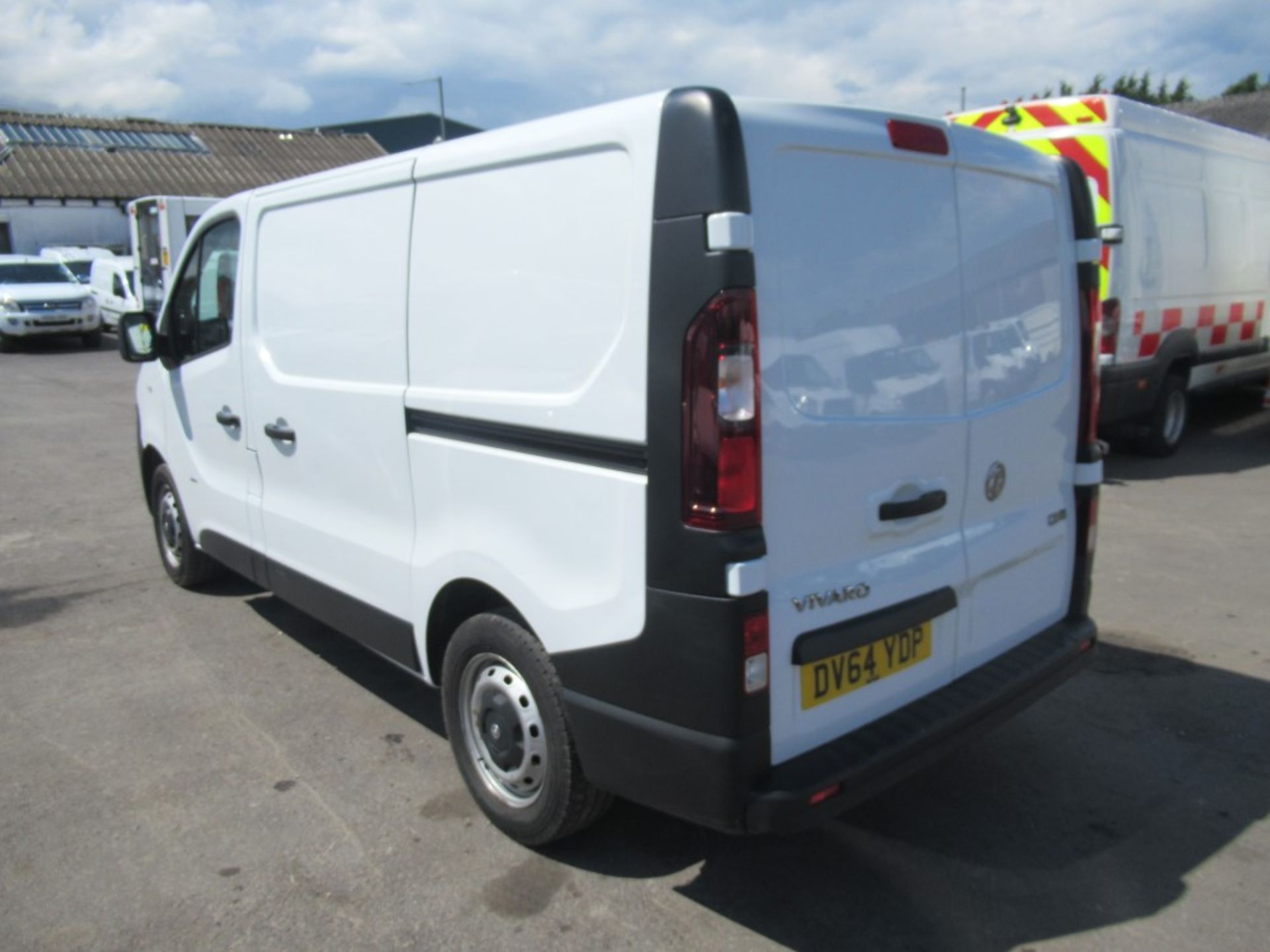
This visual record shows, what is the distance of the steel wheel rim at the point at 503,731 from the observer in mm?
3152

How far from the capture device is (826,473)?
8.76ft

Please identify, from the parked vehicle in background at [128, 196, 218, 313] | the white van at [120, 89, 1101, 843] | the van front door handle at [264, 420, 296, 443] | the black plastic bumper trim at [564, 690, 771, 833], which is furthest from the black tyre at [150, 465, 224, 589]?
the parked vehicle in background at [128, 196, 218, 313]

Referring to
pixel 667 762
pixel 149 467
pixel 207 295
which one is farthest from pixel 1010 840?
pixel 149 467

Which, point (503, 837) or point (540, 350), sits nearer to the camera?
point (540, 350)

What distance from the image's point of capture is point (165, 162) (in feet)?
117

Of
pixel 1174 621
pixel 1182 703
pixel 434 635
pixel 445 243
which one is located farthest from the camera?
pixel 1174 621

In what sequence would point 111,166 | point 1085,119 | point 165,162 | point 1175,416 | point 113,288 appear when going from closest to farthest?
point 1085,119 < point 1175,416 < point 113,288 < point 111,166 < point 165,162

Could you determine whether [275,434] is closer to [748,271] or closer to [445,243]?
[445,243]

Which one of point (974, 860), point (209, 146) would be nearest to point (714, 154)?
point (974, 860)

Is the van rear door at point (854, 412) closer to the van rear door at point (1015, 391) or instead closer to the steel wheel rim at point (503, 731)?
the van rear door at point (1015, 391)

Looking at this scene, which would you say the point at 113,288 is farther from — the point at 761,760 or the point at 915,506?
the point at 761,760

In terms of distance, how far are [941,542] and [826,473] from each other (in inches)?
23.0

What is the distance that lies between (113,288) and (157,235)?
7.74 feet

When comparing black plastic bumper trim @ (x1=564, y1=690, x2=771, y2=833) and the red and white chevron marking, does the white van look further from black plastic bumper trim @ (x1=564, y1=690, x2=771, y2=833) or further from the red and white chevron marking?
the red and white chevron marking
